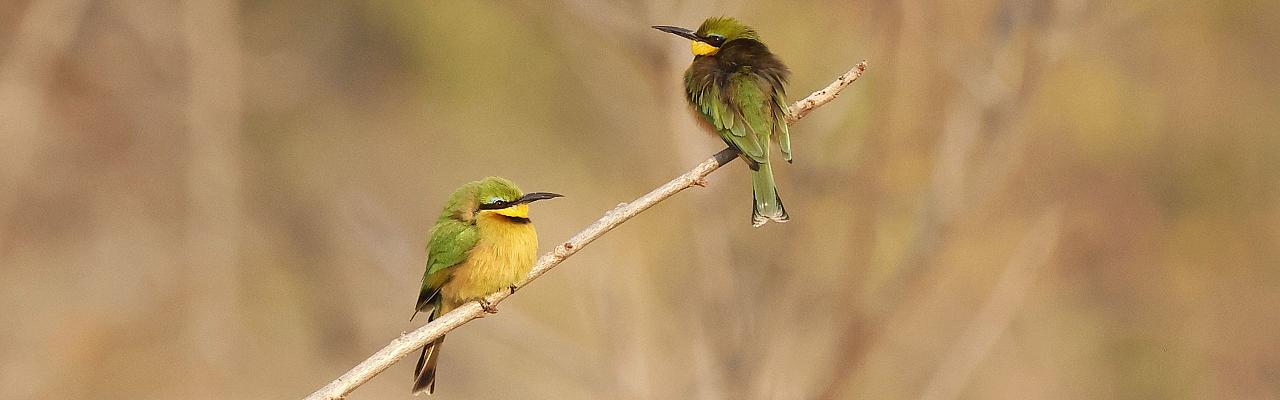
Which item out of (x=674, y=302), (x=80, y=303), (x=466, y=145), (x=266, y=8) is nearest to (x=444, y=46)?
(x=466, y=145)

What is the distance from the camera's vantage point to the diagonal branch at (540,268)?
1.49 m

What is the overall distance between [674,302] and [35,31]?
10.5 feet

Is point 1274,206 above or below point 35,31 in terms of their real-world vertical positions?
below

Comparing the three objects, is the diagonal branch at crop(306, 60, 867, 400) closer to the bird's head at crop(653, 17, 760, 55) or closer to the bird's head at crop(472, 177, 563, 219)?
the bird's head at crop(472, 177, 563, 219)

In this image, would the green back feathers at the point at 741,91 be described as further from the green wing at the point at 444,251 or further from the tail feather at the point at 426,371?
the tail feather at the point at 426,371

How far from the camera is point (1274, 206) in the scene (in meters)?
6.68

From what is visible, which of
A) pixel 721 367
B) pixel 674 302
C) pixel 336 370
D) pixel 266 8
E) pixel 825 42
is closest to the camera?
pixel 721 367

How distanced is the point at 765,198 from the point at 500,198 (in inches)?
A: 19.4

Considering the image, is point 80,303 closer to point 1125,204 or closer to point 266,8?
point 266,8

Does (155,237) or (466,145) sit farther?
(466,145)

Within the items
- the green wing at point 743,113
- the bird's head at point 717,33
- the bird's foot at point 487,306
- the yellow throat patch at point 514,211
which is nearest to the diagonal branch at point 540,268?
the bird's foot at point 487,306

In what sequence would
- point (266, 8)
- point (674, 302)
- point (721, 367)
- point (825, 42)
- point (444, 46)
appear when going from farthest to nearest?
point (444, 46), point (266, 8), point (825, 42), point (674, 302), point (721, 367)

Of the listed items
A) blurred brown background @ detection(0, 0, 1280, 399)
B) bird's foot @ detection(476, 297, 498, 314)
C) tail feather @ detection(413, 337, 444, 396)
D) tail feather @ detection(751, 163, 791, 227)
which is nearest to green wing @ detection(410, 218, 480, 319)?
tail feather @ detection(413, 337, 444, 396)

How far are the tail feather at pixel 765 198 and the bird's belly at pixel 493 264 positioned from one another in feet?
1.50
